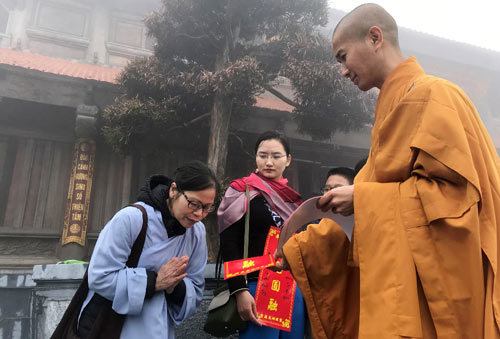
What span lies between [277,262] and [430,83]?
112 cm

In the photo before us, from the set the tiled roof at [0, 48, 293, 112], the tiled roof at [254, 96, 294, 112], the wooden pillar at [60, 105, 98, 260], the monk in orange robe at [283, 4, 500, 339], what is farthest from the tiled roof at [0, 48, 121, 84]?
the monk in orange robe at [283, 4, 500, 339]

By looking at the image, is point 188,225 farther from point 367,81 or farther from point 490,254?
point 490,254

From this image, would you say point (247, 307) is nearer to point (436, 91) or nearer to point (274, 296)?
point (274, 296)

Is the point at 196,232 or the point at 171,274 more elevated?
the point at 196,232

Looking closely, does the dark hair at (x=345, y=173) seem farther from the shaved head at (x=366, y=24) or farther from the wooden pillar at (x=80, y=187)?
the wooden pillar at (x=80, y=187)

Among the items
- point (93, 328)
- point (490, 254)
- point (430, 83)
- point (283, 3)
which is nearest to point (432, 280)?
point (490, 254)

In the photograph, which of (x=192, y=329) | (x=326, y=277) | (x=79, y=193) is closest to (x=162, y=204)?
(x=326, y=277)

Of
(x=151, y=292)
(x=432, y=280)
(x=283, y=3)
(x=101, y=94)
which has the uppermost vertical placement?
(x=283, y=3)

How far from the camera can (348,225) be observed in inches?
62.9

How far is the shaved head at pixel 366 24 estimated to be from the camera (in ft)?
5.35

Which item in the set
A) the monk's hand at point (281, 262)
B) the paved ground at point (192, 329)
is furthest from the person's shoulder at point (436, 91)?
the paved ground at point (192, 329)

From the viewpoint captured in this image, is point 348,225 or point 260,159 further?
point 260,159

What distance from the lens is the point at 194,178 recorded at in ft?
6.89

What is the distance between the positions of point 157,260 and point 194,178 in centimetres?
49
